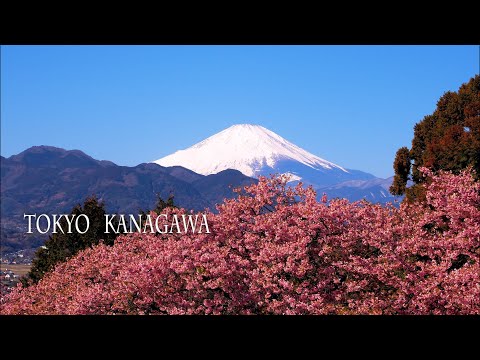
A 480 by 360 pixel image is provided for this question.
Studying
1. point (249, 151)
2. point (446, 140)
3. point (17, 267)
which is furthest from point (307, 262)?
point (249, 151)

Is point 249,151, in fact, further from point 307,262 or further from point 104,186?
point 104,186

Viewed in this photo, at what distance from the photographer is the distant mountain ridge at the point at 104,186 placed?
253 feet

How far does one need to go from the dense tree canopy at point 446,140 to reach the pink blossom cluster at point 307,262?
6832 millimetres

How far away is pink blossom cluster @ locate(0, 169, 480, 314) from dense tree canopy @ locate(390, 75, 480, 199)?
683 cm

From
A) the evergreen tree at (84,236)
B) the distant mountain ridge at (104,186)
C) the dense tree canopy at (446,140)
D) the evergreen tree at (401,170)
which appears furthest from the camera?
the distant mountain ridge at (104,186)

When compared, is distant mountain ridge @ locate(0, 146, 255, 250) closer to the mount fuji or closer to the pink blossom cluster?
the mount fuji

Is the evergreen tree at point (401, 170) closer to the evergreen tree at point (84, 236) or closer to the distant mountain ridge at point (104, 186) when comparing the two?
the evergreen tree at point (84, 236)

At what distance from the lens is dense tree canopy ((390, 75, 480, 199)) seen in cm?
1667

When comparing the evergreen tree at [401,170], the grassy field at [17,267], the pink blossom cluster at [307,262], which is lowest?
the grassy field at [17,267]

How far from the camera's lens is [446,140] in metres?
17.3

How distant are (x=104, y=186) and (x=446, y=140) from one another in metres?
79.4

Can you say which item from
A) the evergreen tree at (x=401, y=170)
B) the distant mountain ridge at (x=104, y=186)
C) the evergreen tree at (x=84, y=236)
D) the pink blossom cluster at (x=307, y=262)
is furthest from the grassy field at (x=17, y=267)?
the distant mountain ridge at (x=104, y=186)

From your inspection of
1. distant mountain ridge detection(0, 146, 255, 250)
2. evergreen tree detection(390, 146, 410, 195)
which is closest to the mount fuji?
evergreen tree detection(390, 146, 410, 195)
